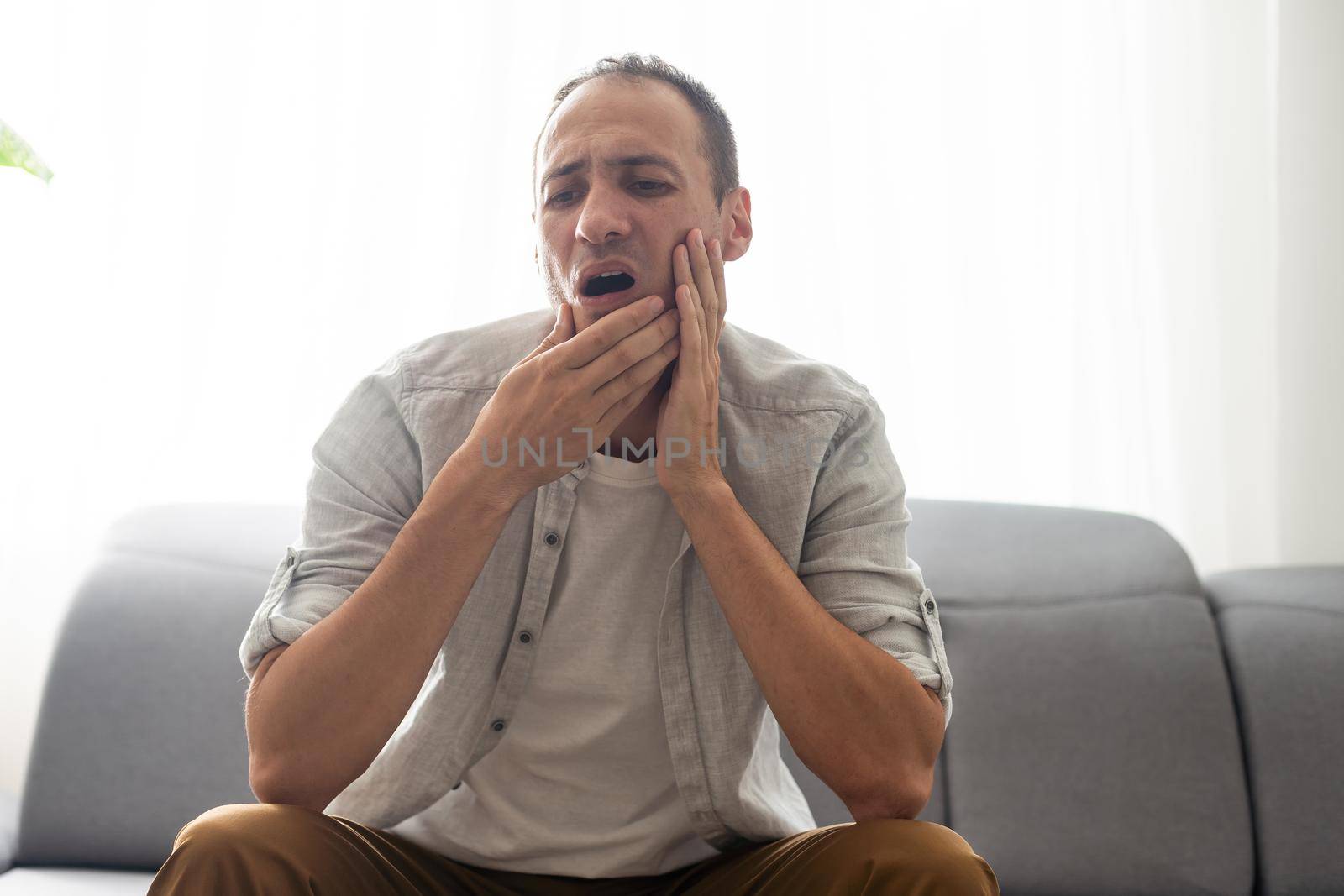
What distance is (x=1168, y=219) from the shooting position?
2.21m

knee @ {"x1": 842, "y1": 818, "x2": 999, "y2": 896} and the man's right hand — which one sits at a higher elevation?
the man's right hand

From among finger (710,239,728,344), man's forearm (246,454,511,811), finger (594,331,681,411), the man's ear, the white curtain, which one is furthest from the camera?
the white curtain

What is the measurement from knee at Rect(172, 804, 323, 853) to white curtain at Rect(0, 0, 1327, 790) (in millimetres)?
1289

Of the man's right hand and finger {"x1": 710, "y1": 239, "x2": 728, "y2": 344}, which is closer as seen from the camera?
the man's right hand

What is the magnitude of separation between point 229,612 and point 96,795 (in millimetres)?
343

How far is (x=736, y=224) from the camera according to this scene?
1495 mm

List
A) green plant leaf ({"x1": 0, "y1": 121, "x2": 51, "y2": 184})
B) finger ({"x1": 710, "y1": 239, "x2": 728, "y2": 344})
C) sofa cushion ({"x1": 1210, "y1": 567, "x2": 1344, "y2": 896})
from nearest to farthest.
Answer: green plant leaf ({"x1": 0, "y1": 121, "x2": 51, "y2": 184})
finger ({"x1": 710, "y1": 239, "x2": 728, "y2": 344})
sofa cushion ({"x1": 1210, "y1": 567, "x2": 1344, "y2": 896})

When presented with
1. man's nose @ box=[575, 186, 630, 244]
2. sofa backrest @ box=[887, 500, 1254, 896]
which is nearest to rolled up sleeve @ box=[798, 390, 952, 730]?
man's nose @ box=[575, 186, 630, 244]

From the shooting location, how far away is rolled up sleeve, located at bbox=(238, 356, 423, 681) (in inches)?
47.8

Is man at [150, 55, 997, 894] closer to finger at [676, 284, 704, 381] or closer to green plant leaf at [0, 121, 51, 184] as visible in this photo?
finger at [676, 284, 704, 381]

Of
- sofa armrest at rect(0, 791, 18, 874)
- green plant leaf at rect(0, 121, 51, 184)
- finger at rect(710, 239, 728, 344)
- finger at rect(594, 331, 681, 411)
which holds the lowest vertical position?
sofa armrest at rect(0, 791, 18, 874)

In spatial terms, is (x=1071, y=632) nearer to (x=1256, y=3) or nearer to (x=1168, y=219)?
(x=1168, y=219)

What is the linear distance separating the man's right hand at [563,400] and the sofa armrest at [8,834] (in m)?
1.11

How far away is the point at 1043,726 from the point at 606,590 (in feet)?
2.74
